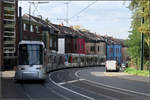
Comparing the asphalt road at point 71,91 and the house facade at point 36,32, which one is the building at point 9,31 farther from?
the asphalt road at point 71,91

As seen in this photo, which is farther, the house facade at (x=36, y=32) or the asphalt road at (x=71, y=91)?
the house facade at (x=36, y=32)

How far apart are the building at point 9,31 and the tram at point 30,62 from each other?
2741cm

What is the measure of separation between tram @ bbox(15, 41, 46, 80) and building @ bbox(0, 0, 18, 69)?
27405 mm

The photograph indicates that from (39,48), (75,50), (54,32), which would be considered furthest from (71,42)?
(39,48)

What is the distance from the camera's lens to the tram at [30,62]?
2128 centimetres

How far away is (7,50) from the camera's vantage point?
50.0 meters

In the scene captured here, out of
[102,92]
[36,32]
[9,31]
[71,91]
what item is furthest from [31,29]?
[102,92]

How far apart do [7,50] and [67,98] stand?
37889 mm

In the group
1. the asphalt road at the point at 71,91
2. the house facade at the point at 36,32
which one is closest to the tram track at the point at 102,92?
the asphalt road at the point at 71,91

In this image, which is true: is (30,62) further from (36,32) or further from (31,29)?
(36,32)

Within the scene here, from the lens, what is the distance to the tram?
2128 centimetres

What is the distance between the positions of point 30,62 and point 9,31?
31.0 metres

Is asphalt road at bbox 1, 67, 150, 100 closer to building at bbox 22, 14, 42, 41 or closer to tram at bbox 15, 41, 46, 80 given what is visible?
tram at bbox 15, 41, 46, 80

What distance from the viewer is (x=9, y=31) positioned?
51.3 m
